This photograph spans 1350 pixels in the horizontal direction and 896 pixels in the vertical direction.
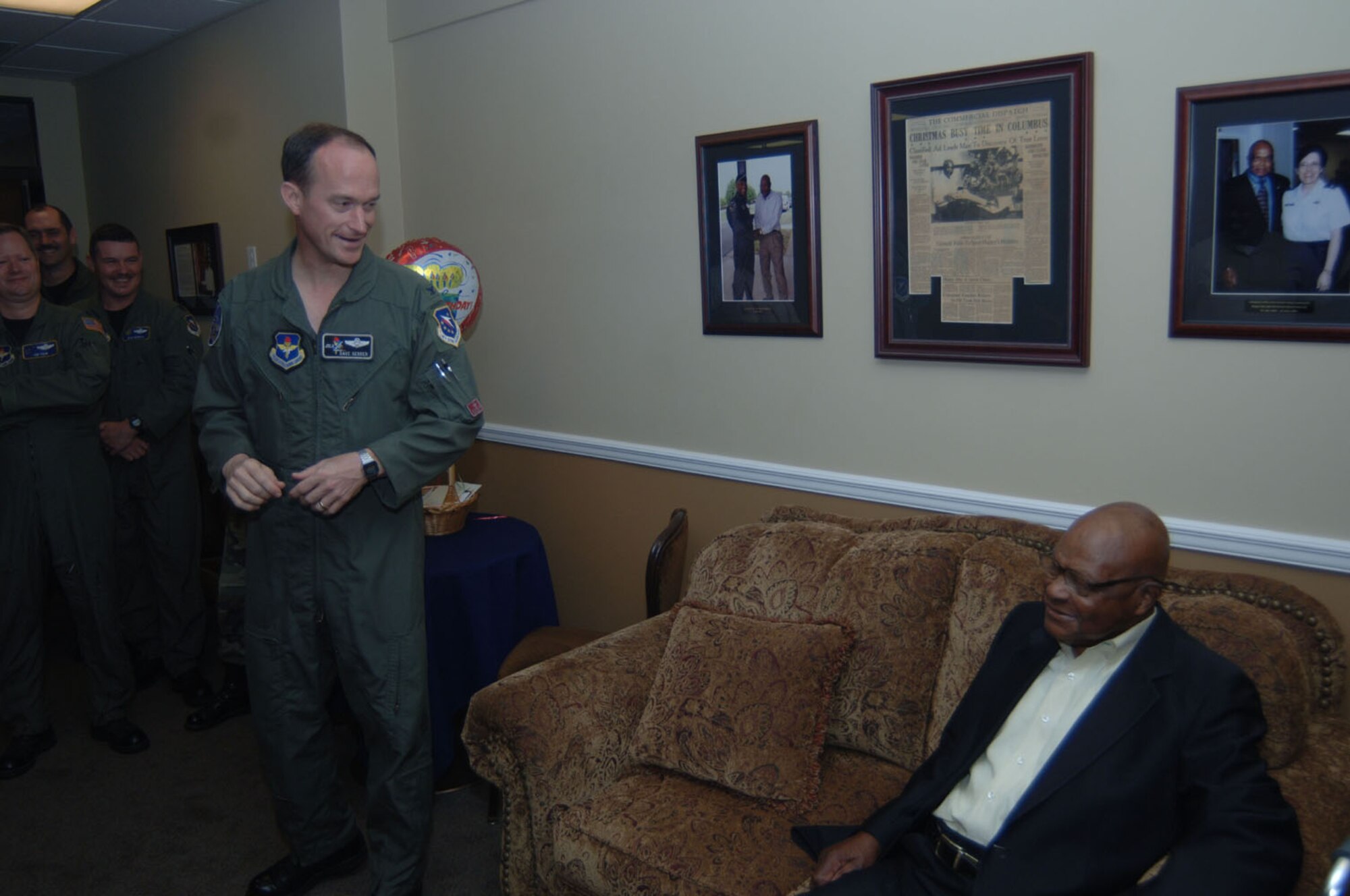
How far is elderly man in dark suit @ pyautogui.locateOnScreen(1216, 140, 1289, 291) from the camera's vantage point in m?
2.04

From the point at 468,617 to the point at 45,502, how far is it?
5.20 ft

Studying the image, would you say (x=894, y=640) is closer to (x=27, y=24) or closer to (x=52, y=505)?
(x=52, y=505)

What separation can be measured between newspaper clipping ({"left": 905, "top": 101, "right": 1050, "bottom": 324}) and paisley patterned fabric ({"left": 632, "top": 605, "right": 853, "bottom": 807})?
0.91m

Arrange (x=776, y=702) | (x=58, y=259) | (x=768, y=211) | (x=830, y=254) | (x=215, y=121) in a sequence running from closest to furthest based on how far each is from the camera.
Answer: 1. (x=776, y=702)
2. (x=830, y=254)
3. (x=768, y=211)
4. (x=58, y=259)
5. (x=215, y=121)

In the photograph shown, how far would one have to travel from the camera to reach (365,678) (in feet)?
7.90

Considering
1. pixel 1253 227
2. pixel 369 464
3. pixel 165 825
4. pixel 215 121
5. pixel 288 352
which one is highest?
pixel 215 121

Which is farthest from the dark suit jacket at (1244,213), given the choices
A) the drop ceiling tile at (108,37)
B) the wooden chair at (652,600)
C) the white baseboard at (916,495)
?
the drop ceiling tile at (108,37)

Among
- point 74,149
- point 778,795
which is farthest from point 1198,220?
point 74,149

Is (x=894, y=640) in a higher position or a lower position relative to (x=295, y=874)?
higher

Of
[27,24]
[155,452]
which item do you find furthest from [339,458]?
[27,24]

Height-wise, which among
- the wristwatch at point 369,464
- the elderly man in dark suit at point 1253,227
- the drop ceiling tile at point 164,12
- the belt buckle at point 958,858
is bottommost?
the belt buckle at point 958,858

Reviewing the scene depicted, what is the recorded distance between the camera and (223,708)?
3713mm

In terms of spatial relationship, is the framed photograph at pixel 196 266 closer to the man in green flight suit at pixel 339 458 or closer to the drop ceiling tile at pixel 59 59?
the drop ceiling tile at pixel 59 59

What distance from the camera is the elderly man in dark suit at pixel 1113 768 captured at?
1550 mm
